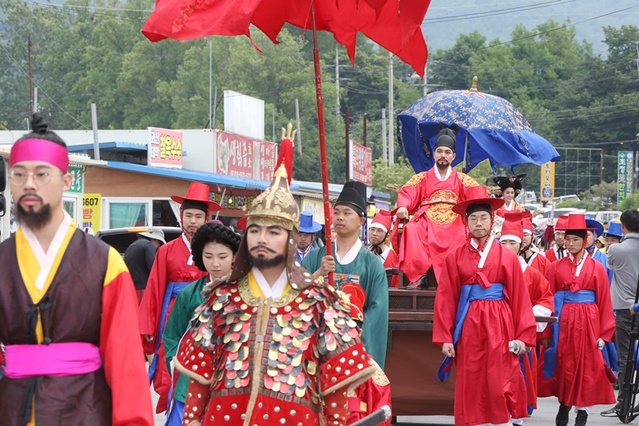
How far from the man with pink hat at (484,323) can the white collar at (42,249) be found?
5.50m

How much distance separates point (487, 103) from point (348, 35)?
573cm

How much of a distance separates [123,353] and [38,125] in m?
1.04

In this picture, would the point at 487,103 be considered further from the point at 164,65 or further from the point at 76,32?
the point at 76,32

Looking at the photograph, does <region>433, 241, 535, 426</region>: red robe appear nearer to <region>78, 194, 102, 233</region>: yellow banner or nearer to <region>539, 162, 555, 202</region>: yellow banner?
<region>78, 194, 102, 233</region>: yellow banner

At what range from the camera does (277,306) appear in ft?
21.3

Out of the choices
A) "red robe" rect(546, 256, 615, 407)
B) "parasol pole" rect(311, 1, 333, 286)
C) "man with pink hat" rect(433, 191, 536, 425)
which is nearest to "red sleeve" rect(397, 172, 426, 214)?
"red robe" rect(546, 256, 615, 407)

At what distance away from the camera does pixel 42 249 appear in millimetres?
5750

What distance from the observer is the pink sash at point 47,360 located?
5.65 meters

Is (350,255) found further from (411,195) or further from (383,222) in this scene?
(383,222)

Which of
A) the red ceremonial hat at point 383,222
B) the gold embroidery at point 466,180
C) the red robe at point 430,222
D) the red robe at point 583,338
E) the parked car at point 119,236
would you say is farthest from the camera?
the parked car at point 119,236

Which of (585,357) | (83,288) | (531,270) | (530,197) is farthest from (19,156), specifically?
(530,197)

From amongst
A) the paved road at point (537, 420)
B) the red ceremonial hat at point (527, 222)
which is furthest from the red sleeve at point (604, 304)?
the red ceremonial hat at point (527, 222)

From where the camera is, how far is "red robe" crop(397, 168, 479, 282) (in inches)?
495

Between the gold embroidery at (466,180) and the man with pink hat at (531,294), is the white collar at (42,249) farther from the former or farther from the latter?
the gold embroidery at (466,180)
